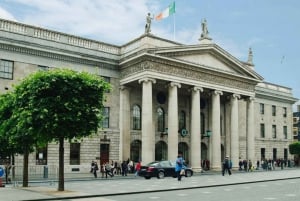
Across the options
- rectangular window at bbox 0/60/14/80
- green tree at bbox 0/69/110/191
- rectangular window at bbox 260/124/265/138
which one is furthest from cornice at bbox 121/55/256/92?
Result: green tree at bbox 0/69/110/191

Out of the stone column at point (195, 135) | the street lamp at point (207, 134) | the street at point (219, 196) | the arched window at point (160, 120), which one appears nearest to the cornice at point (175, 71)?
the stone column at point (195, 135)

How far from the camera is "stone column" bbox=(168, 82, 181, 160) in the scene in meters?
45.0

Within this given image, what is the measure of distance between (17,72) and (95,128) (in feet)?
65.7

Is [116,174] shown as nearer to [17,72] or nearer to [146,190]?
[17,72]

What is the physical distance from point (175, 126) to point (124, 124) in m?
5.64

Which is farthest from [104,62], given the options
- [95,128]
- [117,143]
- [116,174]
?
[95,128]

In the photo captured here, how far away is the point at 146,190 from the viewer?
72.7 ft

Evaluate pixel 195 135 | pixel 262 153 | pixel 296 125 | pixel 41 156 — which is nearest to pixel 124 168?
pixel 41 156

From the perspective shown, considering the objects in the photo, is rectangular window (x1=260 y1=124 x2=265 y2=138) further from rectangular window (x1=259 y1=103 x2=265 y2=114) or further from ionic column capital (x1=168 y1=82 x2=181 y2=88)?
ionic column capital (x1=168 y1=82 x2=181 y2=88)

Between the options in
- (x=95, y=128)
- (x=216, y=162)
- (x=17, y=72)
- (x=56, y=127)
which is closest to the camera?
(x=56, y=127)

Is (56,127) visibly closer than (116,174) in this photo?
Yes

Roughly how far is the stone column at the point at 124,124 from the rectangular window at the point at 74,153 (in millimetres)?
5039

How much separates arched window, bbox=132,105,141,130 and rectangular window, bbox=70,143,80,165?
24.5ft

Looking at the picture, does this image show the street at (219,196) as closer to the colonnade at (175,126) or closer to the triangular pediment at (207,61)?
the colonnade at (175,126)
